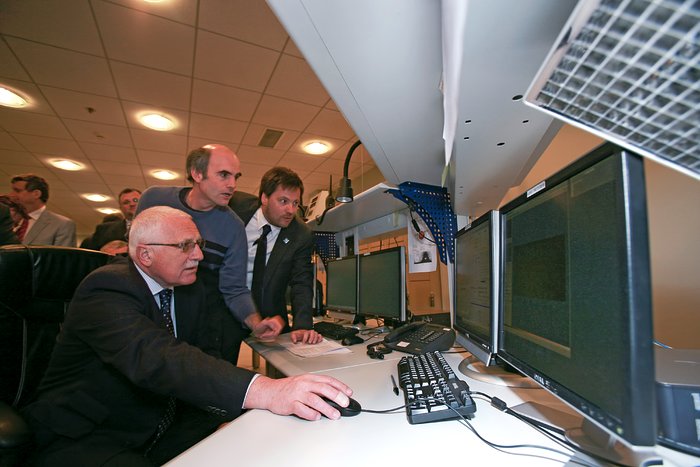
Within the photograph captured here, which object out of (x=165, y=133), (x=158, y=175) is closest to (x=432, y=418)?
(x=165, y=133)

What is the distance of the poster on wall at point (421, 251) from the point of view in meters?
1.62

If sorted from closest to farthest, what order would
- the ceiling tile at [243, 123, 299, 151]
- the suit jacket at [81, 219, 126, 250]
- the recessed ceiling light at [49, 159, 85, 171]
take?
the suit jacket at [81, 219, 126, 250] < the ceiling tile at [243, 123, 299, 151] < the recessed ceiling light at [49, 159, 85, 171]

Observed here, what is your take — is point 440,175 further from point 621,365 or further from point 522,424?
point 621,365

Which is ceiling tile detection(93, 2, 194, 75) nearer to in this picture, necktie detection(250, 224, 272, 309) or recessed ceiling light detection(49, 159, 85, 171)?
necktie detection(250, 224, 272, 309)

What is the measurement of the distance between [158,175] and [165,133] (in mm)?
1669

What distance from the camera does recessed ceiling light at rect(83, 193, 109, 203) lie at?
566 centimetres

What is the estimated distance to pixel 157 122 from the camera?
3.16m

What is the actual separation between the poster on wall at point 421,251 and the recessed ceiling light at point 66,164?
4.90 m

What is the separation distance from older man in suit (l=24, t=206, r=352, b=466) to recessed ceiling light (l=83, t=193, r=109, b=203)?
6069mm

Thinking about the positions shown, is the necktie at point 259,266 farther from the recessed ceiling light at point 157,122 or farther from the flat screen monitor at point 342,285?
the recessed ceiling light at point 157,122

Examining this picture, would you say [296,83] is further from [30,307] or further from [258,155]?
[30,307]

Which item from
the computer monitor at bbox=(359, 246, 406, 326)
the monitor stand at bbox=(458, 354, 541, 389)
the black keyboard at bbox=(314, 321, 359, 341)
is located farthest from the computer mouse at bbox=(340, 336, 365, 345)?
the monitor stand at bbox=(458, 354, 541, 389)

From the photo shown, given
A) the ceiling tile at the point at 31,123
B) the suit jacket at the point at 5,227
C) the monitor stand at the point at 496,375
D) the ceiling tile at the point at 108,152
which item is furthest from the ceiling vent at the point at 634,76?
the ceiling tile at the point at 108,152

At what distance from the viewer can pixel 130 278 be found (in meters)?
0.96
